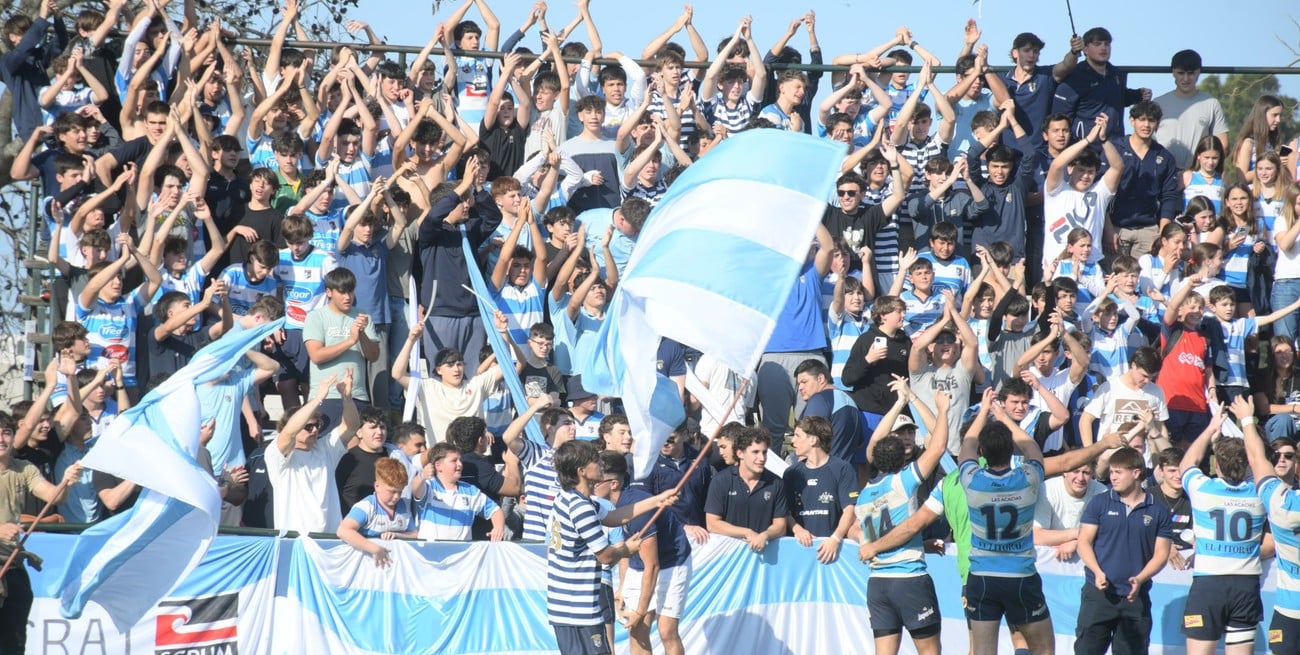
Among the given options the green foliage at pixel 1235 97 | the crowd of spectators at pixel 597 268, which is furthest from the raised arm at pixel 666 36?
the green foliage at pixel 1235 97

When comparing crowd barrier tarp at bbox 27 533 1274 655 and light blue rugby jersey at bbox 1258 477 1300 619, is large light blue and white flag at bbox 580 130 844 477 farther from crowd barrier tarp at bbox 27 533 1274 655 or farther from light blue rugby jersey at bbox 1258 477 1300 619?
light blue rugby jersey at bbox 1258 477 1300 619

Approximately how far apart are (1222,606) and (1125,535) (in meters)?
0.80

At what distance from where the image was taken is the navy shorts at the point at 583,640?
10.6m

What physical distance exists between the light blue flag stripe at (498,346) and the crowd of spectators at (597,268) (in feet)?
0.46

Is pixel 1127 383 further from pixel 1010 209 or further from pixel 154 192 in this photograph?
pixel 154 192

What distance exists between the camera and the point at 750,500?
12.6 m

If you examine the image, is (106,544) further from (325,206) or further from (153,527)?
(325,206)

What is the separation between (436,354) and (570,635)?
176 inches

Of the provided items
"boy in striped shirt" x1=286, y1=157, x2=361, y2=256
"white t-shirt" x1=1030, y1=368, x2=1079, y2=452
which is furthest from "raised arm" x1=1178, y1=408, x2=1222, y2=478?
"boy in striped shirt" x1=286, y1=157, x2=361, y2=256

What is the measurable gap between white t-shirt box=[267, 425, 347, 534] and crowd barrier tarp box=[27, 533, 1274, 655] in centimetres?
39

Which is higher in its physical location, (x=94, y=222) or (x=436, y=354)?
(x=94, y=222)

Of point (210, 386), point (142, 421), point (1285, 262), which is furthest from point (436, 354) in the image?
point (1285, 262)

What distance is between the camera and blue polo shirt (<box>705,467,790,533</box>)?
41.2 ft

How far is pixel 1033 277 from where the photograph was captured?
1638cm
